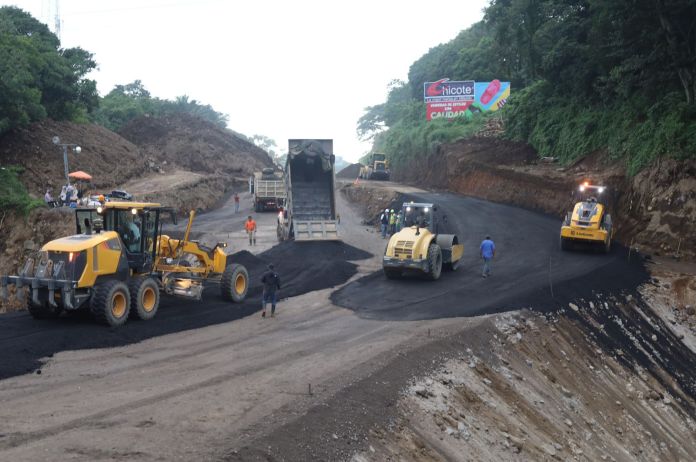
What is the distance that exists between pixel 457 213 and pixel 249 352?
2416 cm

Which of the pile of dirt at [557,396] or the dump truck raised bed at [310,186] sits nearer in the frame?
the pile of dirt at [557,396]

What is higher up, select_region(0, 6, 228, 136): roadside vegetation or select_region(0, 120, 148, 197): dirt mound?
select_region(0, 6, 228, 136): roadside vegetation

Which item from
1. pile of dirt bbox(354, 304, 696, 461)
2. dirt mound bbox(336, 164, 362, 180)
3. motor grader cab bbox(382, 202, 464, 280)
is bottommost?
pile of dirt bbox(354, 304, 696, 461)

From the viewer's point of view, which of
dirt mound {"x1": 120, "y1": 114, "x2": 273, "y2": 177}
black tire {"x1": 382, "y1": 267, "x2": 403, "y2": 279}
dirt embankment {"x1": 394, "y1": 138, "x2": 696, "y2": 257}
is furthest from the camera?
dirt mound {"x1": 120, "y1": 114, "x2": 273, "y2": 177}

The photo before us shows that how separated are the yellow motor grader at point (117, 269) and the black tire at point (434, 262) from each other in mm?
6829

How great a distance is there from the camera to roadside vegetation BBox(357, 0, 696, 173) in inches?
1093

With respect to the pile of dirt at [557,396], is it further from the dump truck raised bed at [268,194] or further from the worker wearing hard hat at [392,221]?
the dump truck raised bed at [268,194]

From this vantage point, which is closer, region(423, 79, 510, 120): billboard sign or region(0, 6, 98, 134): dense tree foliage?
region(0, 6, 98, 134): dense tree foliage

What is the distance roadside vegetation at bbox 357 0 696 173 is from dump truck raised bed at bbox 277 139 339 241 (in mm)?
14952

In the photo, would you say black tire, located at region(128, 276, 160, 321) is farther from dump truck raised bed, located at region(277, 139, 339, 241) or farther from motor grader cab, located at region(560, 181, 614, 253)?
motor grader cab, located at region(560, 181, 614, 253)

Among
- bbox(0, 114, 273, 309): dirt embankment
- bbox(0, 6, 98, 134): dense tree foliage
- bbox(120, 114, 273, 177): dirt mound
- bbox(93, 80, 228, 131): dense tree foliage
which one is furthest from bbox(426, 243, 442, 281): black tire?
bbox(93, 80, 228, 131): dense tree foliage

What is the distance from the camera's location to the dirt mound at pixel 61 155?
1538 inches

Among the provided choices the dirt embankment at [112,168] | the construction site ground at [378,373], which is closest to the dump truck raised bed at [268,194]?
the dirt embankment at [112,168]

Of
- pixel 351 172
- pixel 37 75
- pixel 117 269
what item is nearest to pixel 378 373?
pixel 117 269
